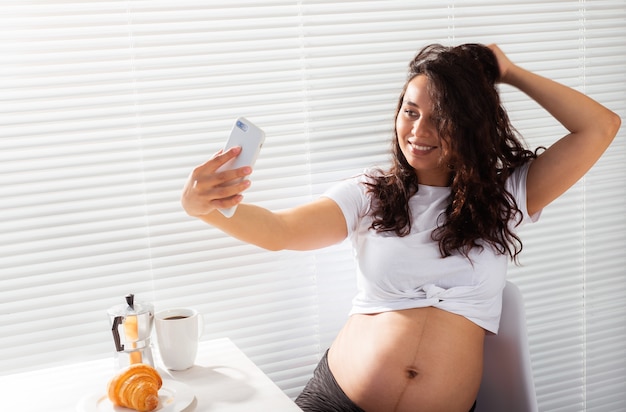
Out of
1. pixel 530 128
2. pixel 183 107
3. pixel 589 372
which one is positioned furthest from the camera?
pixel 589 372

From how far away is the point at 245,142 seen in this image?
127 cm

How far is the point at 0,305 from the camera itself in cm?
158

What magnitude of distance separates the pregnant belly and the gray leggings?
0.7 inches

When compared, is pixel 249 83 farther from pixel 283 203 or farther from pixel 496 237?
pixel 496 237

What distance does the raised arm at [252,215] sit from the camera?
1.26 m

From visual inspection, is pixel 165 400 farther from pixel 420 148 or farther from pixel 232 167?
pixel 420 148

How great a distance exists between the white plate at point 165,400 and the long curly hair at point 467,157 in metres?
0.63

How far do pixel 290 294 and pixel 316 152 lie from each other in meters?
0.39

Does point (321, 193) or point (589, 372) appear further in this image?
point (589, 372)

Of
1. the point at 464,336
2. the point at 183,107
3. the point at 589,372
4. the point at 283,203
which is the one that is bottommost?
the point at 589,372

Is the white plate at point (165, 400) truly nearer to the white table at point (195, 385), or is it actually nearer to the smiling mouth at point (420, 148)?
the white table at point (195, 385)

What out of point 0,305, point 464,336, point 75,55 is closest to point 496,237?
point 464,336

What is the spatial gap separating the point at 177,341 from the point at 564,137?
41.5 inches

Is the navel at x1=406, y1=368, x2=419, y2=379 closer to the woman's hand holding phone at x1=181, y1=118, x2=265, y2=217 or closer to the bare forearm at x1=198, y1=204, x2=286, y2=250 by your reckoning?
the bare forearm at x1=198, y1=204, x2=286, y2=250
